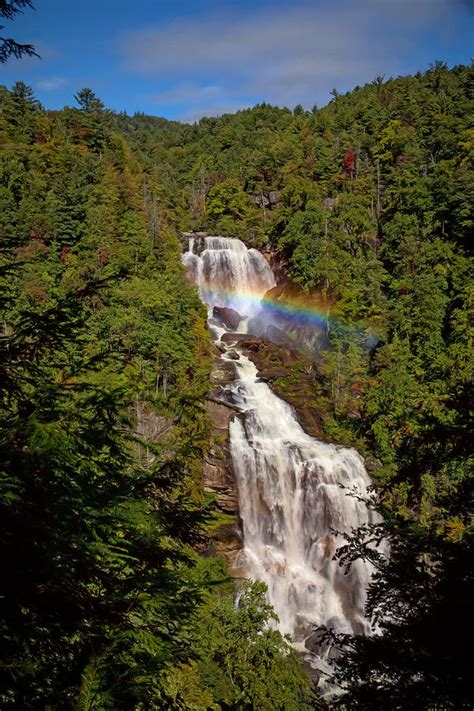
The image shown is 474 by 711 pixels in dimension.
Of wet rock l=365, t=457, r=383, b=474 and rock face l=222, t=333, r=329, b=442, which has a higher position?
rock face l=222, t=333, r=329, b=442

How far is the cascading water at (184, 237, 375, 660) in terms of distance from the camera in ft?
69.3

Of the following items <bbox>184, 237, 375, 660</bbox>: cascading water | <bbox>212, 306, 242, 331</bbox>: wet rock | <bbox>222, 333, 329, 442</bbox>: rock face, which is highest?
<bbox>212, 306, 242, 331</bbox>: wet rock

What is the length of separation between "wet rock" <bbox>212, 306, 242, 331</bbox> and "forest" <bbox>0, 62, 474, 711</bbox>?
4.77 metres

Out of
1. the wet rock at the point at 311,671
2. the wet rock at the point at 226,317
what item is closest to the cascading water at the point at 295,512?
the wet rock at the point at 311,671

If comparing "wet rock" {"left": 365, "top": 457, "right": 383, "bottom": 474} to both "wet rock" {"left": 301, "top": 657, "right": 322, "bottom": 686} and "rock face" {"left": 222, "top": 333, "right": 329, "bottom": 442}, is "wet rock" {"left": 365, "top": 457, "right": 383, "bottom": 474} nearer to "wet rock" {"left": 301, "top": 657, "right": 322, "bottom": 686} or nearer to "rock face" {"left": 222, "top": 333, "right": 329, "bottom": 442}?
"rock face" {"left": 222, "top": 333, "right": 329, "bottom": 442}

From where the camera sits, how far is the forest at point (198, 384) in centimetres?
385

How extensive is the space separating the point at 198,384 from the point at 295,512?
8.51 meters

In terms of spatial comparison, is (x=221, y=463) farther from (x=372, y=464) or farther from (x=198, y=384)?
(x=372, y=464)

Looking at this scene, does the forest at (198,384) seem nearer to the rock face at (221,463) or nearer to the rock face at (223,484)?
the rock face at (221,463)

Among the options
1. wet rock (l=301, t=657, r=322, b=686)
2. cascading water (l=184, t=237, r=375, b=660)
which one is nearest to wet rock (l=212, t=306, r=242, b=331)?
cascading water (l=184, t=237, r=375, b=660)

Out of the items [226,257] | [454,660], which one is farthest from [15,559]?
[226,257]

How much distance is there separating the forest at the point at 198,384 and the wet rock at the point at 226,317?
4775mm

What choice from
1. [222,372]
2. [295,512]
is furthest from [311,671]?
[222,372]

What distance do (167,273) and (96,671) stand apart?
105ft
